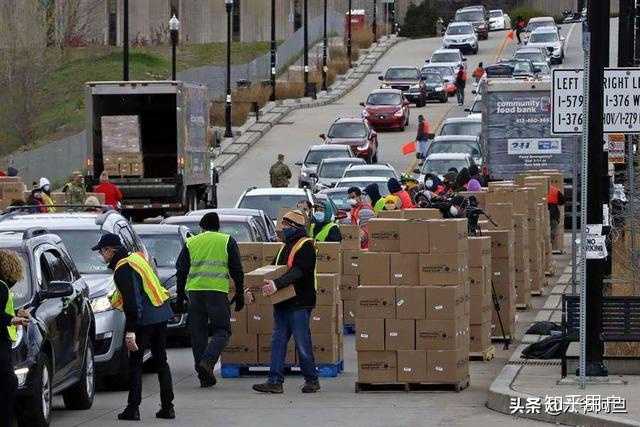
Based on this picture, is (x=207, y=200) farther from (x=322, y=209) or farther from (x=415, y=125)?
(x=415, y=125)

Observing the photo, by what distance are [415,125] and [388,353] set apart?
5499 centimetres

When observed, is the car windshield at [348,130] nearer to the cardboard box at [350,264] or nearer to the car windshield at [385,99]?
the car windshield at [385,99]

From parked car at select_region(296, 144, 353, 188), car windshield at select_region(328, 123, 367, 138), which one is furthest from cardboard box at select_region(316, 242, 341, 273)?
car windshield at select_region(328, 123, 367, 138)

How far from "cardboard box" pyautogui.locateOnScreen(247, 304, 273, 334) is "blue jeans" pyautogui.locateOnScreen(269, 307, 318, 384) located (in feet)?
4.35

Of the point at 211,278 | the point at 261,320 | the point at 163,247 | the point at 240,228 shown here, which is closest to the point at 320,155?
the point at 240,228

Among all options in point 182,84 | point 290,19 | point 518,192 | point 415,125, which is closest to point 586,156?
point 518,192

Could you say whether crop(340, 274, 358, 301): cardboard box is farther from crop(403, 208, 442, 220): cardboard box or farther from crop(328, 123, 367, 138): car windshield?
crop(328, 123, 367, 138): car windshield

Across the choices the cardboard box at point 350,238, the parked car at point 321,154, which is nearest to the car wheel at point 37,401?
the cardboard box at point 350,238

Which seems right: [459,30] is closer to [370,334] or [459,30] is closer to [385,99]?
[385,99]

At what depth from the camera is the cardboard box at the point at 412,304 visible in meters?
18.2

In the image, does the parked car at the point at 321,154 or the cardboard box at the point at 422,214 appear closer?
the cardboard box at the point at 422,214

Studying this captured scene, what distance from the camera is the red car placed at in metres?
69.1

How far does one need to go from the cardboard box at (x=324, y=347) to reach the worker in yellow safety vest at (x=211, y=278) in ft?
4.05

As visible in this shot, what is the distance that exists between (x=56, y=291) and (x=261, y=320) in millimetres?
4612
